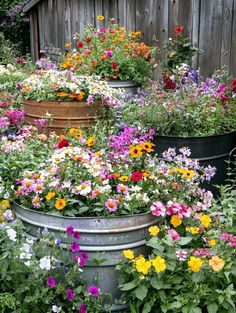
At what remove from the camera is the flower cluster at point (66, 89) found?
12.4 ft

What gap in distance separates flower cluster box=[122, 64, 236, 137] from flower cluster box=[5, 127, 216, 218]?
70cm

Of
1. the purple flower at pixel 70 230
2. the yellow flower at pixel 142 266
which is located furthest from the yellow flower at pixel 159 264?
the purple flower at pixel 70 230

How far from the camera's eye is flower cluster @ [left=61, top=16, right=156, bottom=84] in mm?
4734

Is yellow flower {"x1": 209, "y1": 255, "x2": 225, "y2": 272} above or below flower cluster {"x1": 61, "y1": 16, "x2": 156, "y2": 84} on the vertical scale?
below

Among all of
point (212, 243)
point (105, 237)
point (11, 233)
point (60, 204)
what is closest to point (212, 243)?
point (212, 243)

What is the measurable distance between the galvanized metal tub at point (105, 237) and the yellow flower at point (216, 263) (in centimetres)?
41

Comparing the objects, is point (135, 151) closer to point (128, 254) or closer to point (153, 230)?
point (153, 230)

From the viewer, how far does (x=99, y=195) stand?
94.6 inches

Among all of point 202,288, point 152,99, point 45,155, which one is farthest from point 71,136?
point 202,288

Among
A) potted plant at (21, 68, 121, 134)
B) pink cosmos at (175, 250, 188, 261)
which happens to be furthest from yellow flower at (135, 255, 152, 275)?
potted plant at (21, 68, 121, 134)

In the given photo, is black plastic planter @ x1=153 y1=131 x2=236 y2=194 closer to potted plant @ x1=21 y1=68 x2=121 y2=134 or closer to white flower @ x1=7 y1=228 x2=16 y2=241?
potted plant @ x1=21 y1=68 x2=121 y2=134

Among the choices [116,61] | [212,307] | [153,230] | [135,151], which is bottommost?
[212,307]

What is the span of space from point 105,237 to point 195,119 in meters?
1.57

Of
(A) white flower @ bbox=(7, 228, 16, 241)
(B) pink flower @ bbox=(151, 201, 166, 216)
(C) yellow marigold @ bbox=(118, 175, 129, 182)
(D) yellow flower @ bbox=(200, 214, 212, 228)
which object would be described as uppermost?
(C) yellow marigold @ bbox=(118, 175, 129, 182)
